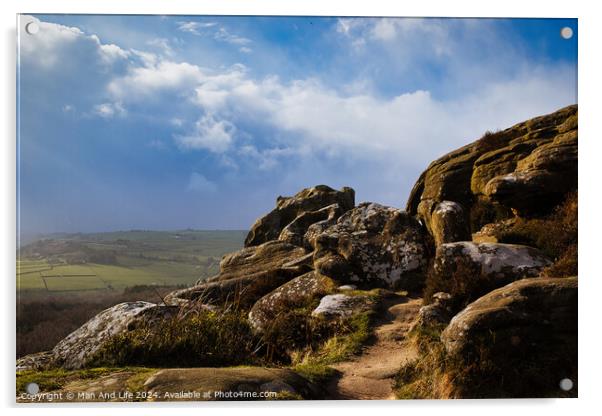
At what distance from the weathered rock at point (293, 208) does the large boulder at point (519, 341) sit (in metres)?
15.5

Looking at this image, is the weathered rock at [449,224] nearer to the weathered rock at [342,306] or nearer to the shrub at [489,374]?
the weathered rock at [342,306]

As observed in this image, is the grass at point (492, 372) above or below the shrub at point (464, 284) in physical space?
below

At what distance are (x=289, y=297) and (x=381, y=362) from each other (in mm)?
4600

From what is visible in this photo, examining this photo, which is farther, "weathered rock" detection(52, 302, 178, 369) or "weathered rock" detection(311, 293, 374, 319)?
"weathered rock" detection(311, 293, 374, 319)

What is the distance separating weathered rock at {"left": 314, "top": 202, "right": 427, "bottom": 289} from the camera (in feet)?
44.8

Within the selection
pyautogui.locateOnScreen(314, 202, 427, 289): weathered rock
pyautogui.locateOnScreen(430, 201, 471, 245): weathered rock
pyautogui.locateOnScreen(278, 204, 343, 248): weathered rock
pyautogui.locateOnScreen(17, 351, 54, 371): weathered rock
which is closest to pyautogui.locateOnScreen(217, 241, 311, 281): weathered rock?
pyautogui.locateOnScreen(278, 204, 343, 248): weathered rock

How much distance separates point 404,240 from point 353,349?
4.31 metres

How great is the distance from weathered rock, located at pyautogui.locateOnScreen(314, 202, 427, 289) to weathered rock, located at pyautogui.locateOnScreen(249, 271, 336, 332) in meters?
0.36

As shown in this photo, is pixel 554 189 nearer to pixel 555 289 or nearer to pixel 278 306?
pixel 555 289

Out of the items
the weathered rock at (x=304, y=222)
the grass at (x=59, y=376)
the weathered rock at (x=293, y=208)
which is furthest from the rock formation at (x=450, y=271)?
the weathered rock at (x=293, y=208)

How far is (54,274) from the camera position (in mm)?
11609

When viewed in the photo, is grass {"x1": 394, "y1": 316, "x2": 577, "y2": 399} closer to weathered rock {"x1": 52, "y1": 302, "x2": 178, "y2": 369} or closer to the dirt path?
the dirt path

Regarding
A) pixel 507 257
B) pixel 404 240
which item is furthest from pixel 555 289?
pixel 404 240

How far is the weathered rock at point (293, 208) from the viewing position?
24.9 metres
